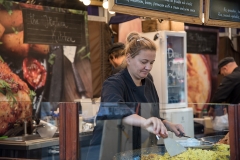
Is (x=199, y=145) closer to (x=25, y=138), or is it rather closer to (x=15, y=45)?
(x=25, y=138)

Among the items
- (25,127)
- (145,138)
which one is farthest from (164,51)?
(145,138)

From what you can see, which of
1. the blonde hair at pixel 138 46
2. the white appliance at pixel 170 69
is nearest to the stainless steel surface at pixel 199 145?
the blonde hair at pixel 138 46

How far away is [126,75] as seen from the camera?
10.1ft

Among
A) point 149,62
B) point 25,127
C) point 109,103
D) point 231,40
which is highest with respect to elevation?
point 231,40

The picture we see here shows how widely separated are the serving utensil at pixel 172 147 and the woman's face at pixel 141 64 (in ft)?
2.14

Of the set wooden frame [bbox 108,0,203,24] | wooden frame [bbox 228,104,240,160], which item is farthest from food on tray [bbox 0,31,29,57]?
wooden frame [bbox 228,104,240,160]

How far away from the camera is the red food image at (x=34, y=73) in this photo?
4965 mm

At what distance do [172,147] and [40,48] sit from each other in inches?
117

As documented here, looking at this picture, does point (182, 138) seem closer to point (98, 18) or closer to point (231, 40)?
point (98, 18)

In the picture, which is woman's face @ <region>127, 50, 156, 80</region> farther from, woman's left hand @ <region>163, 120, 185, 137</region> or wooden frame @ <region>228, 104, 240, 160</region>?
wooden frame @ <region>228, 104, 240, 160</region>

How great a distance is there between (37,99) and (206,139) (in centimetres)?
263

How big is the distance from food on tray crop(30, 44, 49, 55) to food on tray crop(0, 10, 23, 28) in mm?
325

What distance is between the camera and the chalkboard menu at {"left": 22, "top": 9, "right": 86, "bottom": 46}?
16.5 ft

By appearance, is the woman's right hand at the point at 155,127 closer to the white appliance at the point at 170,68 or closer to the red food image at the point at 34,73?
the red food image at the point at 34,73
